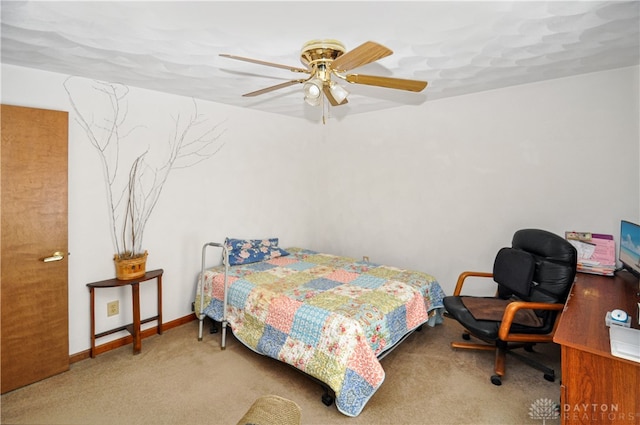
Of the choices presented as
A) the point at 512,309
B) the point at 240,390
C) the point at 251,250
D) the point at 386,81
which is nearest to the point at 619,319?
the point at 512,309

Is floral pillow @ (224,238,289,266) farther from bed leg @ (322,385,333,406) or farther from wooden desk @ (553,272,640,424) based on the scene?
wooden desk @ (553,272,640,424)

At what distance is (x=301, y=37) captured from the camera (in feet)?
6.23

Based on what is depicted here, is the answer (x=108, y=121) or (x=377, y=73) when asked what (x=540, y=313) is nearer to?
(x=377, y=73)

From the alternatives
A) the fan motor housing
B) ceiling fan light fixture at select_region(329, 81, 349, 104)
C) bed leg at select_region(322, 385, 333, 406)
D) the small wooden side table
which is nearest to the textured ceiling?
the fan motor housing

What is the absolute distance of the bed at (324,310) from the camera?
2.00m

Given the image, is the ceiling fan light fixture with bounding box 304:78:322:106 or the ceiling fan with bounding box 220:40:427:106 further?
the ceiling fan light fixture with bounding box 304:78:322:106

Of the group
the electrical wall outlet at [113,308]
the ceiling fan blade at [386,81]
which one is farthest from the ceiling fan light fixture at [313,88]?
the electrical wall outlet at [113,308]

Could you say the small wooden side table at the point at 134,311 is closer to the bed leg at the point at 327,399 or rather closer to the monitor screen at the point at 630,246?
the bed leg at the point at 327,399

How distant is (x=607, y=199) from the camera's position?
2.61 m

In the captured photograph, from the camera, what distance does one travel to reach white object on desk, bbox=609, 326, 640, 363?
1304mm

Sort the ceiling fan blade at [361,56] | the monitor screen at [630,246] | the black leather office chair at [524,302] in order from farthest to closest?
the black leather office chair at [524,302]
the monitor screen at [630,246]
the ceiling fan blade at [361,56]

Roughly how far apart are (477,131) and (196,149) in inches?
116

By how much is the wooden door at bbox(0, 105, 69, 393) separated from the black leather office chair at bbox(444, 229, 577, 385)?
10.2 ft

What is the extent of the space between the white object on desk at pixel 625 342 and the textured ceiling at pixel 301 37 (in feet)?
5.45
